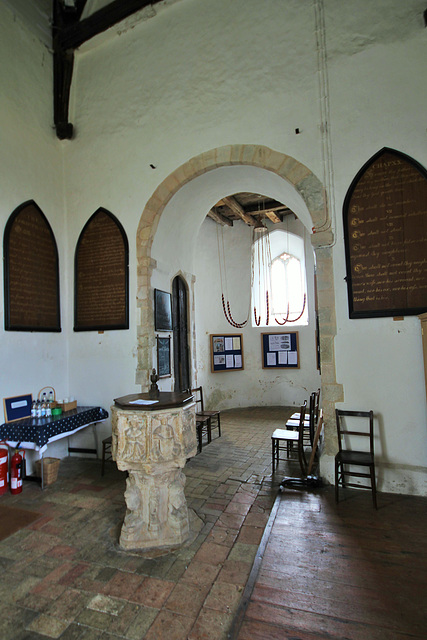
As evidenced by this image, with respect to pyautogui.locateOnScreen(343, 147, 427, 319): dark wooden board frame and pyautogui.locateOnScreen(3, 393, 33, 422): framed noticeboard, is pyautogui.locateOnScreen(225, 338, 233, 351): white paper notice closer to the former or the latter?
pyautogui.locateOnScreen(3, 393, 33, 422): framed noticeboard

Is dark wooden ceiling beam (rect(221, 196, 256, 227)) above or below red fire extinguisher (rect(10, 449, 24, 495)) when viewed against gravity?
above

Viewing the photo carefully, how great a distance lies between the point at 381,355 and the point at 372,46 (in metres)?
3.34

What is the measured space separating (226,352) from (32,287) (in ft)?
15.8

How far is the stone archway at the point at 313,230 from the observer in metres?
3.79

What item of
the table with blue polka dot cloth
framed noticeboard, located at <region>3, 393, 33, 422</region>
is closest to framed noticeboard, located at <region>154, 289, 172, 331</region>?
the table with blue polka dot cloth

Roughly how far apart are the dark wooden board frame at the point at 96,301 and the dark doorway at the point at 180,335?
1040mm

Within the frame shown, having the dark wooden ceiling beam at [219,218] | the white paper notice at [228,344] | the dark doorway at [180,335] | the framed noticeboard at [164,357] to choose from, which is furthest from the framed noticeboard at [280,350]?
the framed noticeboard at [164,357]

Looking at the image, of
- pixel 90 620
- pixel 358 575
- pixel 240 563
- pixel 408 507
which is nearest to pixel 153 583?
pixel 90 620

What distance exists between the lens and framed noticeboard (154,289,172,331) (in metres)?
4.93

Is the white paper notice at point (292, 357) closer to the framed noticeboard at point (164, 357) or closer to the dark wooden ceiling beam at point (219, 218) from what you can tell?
the dark wooden ceiling beam at point (219, 218)

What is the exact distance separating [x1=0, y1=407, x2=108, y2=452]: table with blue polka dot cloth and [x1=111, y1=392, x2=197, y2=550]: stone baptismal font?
1.41 meters

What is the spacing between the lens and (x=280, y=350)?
8438 millimetres

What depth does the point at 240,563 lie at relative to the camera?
2381 millimetres

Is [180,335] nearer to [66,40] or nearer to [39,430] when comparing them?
[39,430]
